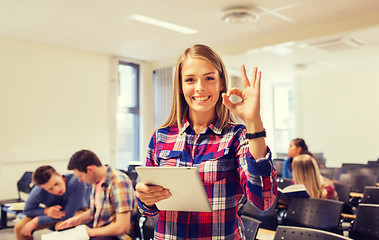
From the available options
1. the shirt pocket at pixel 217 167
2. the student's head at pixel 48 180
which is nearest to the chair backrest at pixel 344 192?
the student's head at pixel 48 180

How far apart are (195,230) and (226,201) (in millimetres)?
138

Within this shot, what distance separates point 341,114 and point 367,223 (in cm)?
856

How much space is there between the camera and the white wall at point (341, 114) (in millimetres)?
10000

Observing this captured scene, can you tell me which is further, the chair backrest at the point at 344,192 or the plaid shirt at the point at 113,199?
the chair backrest at the point at 344,192

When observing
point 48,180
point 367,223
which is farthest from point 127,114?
point 367,223

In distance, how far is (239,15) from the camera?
5309mm

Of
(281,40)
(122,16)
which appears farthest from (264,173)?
(281,40)

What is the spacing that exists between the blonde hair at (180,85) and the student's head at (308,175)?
280 centimetres

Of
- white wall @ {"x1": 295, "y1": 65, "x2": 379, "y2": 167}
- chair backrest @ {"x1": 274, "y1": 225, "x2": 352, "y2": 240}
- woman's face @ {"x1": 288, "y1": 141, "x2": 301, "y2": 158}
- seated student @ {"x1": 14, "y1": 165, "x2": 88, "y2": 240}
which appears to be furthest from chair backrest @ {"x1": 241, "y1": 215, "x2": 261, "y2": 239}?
white wall @ {"x1": 295, "y1": 65, "x2": 379, "y2": 167}

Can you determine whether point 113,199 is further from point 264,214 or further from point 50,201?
point 264,214

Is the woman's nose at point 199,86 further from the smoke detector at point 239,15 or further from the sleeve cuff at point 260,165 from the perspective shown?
the smoke detector at point 239,15

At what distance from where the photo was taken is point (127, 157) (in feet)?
28.2

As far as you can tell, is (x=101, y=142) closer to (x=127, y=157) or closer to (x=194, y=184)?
(x=127, y=157)

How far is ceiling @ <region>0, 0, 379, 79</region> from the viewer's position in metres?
5.10
